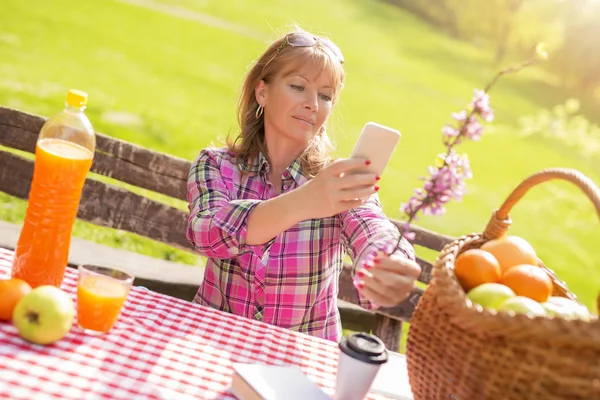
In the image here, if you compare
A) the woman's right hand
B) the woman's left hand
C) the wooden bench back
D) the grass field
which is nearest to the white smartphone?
the woman's right hand

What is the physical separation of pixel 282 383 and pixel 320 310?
72 cm

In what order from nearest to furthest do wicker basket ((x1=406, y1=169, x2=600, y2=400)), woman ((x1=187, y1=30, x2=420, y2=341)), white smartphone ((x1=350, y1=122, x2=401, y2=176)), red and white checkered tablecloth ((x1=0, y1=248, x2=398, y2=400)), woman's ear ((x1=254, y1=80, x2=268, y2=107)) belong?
wicker basket ((x1=406, y1=169, x2=600, y2=400)) < red and white checkered tablecloth ((x1=0, y1=248, x2=398, y2=400)) < white smartphone ((x1=350, y1=122, x2=401, y2=176)) < woman ((x1=187, y1=30, x2=420, y2=341)) < woman's ear ((x1=254, y1=80, x2=268, y2=107))

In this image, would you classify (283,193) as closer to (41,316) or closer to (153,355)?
(153,355)

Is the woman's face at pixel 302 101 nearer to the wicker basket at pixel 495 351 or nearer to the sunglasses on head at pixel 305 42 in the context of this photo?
the sunglasses on head at pixel 305 42

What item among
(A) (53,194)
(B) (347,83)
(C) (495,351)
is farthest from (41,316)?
(B) (347,83)

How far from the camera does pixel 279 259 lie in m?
1.81

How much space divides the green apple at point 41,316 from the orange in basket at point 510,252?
2.38 feet

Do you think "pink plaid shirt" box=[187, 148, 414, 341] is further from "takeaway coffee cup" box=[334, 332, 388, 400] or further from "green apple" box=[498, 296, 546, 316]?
"green apple" box=[498, 296, 546, 316]

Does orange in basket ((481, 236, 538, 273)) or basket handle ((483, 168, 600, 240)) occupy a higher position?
basket handle ((483, 168, 600, 240))

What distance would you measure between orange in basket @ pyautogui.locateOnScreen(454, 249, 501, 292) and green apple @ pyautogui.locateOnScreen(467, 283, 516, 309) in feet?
0.12

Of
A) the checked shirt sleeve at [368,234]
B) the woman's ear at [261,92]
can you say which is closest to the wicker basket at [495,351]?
the checked shirt sleeve at [368,234]

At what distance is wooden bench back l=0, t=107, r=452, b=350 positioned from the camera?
2.45 m

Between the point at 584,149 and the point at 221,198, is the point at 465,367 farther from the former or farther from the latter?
the point at 584,149

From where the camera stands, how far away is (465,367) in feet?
3.37
